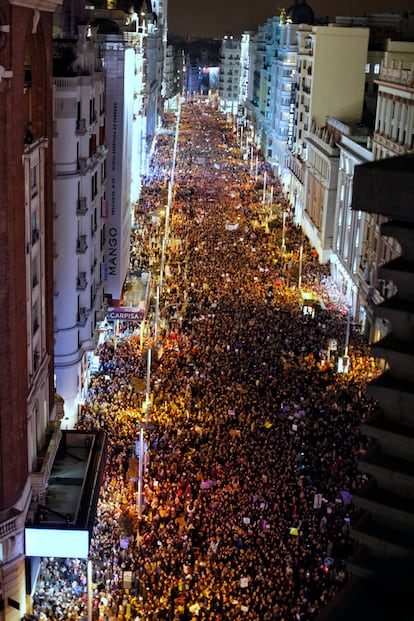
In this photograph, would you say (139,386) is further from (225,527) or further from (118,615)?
(118,615)

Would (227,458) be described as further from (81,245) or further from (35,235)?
(35,235)

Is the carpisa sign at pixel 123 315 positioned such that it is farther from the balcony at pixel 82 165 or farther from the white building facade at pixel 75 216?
the balcony at pixel 82 165

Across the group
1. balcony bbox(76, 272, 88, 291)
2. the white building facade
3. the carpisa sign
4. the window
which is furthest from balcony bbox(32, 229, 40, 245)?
the carpisa sign

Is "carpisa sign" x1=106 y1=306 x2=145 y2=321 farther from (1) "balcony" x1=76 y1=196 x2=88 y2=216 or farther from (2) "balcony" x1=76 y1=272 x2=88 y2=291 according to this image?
(1) "balcony" x1=76 y1=196 x2=88 y2=216

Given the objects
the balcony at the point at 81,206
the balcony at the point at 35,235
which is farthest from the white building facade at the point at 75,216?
the balcony at the point at 35,235

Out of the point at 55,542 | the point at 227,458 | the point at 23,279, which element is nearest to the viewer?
the point at 23,279

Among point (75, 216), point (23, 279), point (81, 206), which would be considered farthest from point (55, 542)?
point (81, 206)

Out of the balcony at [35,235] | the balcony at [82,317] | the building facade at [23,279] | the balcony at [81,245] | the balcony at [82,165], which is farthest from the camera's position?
the balcony at [82,317]
